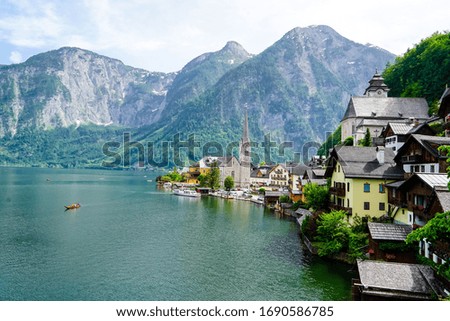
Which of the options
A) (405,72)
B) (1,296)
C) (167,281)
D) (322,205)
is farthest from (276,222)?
(405,72)

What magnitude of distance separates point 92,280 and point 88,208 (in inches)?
1918

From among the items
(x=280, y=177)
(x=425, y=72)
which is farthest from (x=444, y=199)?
(x=280, y=177)

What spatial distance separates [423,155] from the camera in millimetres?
34594

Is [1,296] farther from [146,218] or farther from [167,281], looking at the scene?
[146,218]

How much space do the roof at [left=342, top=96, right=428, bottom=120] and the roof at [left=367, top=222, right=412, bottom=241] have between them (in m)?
52.3

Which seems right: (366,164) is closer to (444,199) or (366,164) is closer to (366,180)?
(366,180)

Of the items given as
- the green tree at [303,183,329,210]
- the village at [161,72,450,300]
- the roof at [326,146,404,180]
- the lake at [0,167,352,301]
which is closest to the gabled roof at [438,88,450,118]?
the village at [161,72,450,300]

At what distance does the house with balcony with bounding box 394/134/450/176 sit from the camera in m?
32.4

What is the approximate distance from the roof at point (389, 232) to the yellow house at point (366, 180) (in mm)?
7127

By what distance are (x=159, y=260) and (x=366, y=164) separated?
24.6 meters

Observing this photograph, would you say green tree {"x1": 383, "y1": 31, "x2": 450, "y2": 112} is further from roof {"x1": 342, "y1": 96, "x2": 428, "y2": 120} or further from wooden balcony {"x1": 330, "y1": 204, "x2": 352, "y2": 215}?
wooden balcony {"x1": 330, "y1": 204, "x2": 352, "y2": 215}

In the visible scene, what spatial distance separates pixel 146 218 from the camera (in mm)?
64875

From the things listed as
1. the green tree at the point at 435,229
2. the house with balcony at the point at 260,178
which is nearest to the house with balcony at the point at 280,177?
the house with balcony at the point at 260,178

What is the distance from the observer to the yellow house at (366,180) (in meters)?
38.7
